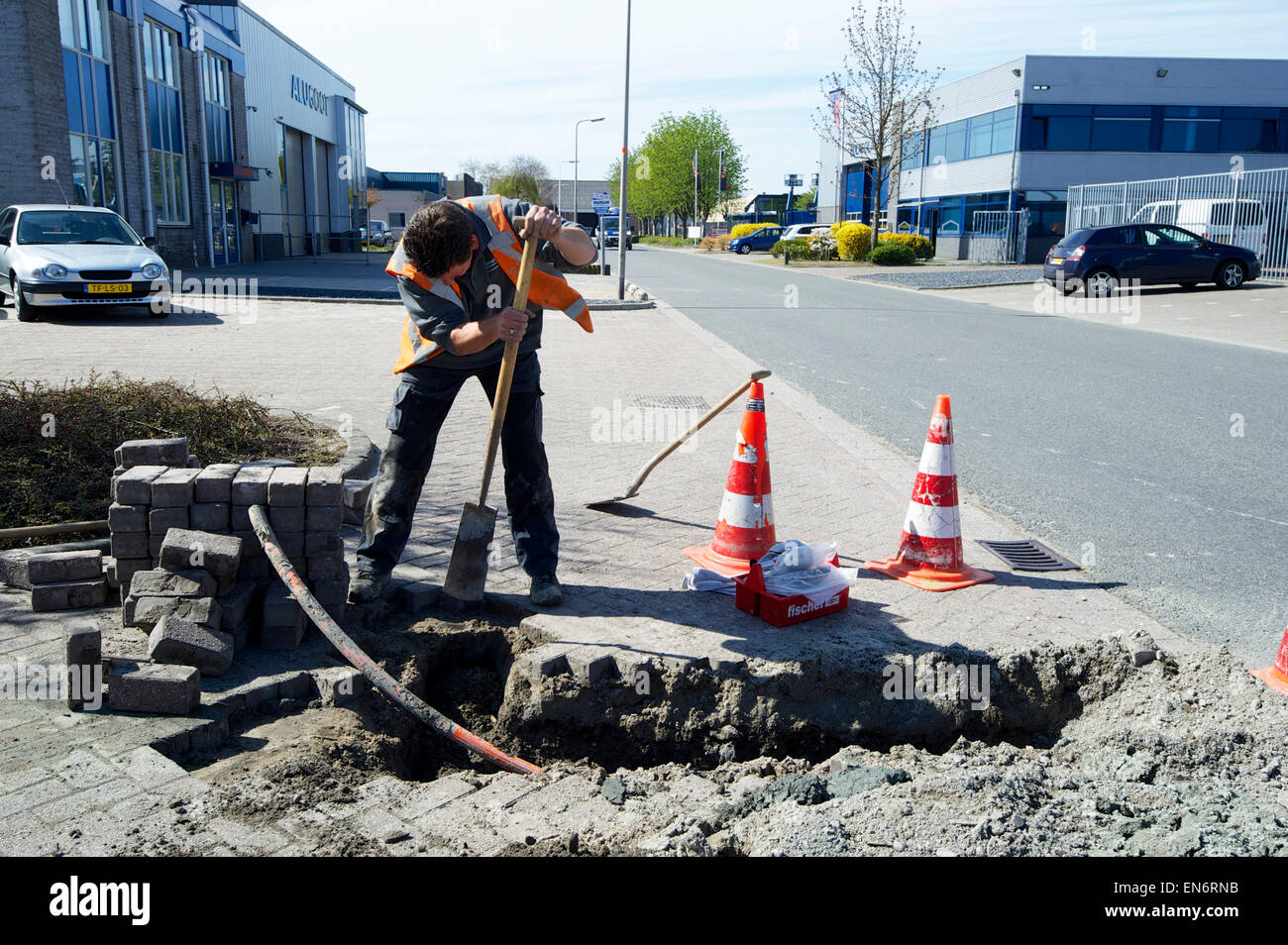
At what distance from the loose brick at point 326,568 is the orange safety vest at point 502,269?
82cm

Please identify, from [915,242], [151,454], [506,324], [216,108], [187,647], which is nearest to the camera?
[187,647]

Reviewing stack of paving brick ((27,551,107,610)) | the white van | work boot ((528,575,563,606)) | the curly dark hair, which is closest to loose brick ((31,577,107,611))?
stack of paving brick ((27,551,107,610))

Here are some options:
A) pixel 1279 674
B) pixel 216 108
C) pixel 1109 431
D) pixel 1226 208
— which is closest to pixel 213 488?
pixel 1279 674

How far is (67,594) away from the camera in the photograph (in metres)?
4.00

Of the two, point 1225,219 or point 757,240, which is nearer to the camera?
point 1225,219

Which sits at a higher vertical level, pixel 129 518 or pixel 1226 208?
pixel 1226 208

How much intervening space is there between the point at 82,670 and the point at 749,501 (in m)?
2.83

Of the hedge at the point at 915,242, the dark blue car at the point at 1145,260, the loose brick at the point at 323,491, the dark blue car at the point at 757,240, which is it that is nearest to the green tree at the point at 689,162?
the dark blue car at the point at 757,240

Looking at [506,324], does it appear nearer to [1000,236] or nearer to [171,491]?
[171,491]

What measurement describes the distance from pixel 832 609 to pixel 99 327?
1352 cm

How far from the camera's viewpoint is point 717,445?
7.50 metres

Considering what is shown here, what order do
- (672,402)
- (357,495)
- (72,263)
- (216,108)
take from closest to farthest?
(357,495)
(672,402)
(72,263)
(216,108)

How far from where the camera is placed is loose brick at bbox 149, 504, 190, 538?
12.7 feet
